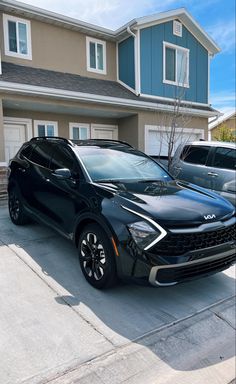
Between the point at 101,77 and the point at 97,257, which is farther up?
the point at 101,77

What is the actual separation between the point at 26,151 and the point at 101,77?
7386 mm

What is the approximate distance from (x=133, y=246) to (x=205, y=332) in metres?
1.08

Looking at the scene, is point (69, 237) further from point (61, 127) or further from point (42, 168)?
point (61, 127)

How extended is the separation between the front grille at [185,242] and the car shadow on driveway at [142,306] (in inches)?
18.9

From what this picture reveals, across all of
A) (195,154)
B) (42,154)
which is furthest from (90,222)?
(195,154)

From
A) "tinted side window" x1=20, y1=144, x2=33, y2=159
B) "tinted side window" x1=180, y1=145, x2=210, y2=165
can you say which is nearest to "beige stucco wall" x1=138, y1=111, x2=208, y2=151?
"tinted side window" x1=180, y1=145, x2=210, y2=165

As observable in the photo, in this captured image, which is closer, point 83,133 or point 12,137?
point 12,137

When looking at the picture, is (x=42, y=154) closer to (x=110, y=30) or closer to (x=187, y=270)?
(x=187, y=270)

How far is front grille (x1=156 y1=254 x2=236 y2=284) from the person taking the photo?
9.66ft

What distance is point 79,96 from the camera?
9.23m

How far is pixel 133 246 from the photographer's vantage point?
295 centimetres

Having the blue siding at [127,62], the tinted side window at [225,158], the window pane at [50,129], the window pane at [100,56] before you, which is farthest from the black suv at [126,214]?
the window pane at [100,56]

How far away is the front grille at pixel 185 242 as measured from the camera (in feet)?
9.59

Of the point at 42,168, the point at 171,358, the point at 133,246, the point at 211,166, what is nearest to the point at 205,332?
the point at 171,358
